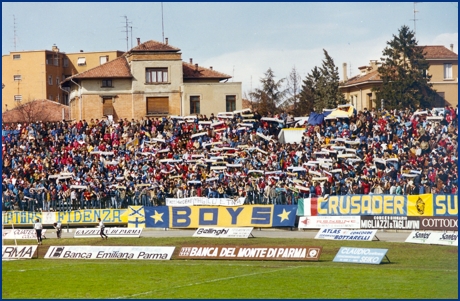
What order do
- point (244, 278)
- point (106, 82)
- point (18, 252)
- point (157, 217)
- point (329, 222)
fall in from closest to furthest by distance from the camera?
point (244, 278), point (18, 252), point (329, 222), point (157, 217), point (106, 82)

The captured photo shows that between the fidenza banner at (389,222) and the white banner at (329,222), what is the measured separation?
447 millimetres

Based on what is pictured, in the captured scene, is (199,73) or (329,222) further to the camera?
(199,73)

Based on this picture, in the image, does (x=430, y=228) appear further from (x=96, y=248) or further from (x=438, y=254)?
(x=96, y=248)

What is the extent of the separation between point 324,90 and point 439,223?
1886 inches

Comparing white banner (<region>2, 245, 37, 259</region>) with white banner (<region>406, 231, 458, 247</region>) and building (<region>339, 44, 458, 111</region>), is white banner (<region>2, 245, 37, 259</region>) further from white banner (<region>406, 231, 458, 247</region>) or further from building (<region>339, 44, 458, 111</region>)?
building (<region>339, 44, 458, 111</region>)

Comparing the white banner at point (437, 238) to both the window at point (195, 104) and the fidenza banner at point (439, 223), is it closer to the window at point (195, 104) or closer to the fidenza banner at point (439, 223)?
the fidenza banner at point (439, 223)

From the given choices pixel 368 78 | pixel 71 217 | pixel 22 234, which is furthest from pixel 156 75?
pixel 22 234

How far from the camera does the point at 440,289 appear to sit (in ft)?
93.7

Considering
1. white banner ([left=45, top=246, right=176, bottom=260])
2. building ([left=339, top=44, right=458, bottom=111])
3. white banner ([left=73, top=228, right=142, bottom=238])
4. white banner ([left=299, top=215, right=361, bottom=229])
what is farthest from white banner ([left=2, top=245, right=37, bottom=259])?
building ([left=339, top=44, right=458, bottom=111])

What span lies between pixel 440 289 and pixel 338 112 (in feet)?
99.1

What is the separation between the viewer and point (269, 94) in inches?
3858

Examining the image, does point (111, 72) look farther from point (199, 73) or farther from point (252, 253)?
point (252, 253)

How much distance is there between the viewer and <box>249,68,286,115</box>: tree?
96.6 meters

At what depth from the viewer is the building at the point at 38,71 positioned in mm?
106375
